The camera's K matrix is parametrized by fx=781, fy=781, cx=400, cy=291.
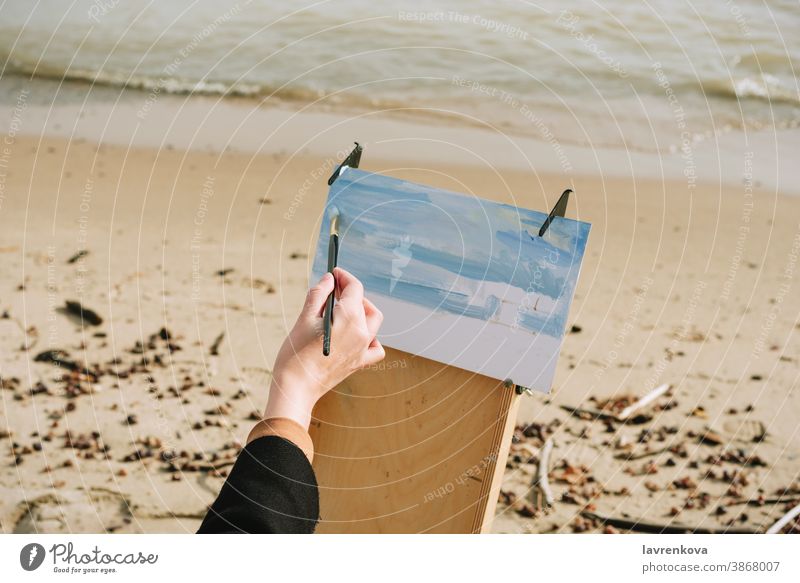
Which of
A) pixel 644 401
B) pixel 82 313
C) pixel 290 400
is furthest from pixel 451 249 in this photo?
pixel 82 313

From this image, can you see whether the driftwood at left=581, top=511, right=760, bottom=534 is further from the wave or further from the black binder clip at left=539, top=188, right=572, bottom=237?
the wave

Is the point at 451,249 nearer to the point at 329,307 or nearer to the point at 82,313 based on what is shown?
the point at 329,307

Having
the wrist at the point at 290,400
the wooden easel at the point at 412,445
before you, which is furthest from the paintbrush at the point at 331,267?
the wooden easel at the point at 412,445

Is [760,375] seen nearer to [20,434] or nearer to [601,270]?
[601,270]

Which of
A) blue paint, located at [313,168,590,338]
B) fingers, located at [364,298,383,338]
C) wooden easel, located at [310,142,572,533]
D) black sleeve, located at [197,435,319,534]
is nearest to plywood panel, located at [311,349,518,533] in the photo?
wooden easel, located at [310,142,572,533]

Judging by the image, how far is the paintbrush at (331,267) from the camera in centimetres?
191

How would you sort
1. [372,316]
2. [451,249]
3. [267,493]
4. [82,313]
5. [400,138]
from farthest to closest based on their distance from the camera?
[400,138], [82,313], [451,249], [372,316], [267,493]

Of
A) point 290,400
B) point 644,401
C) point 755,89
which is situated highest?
point 755,89

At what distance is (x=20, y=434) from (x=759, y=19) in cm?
799

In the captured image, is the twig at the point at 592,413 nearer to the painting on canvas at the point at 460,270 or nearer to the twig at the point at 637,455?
the twig at the point at 637,455

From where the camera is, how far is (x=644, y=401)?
351 centimetres

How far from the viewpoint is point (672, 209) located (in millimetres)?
5277
